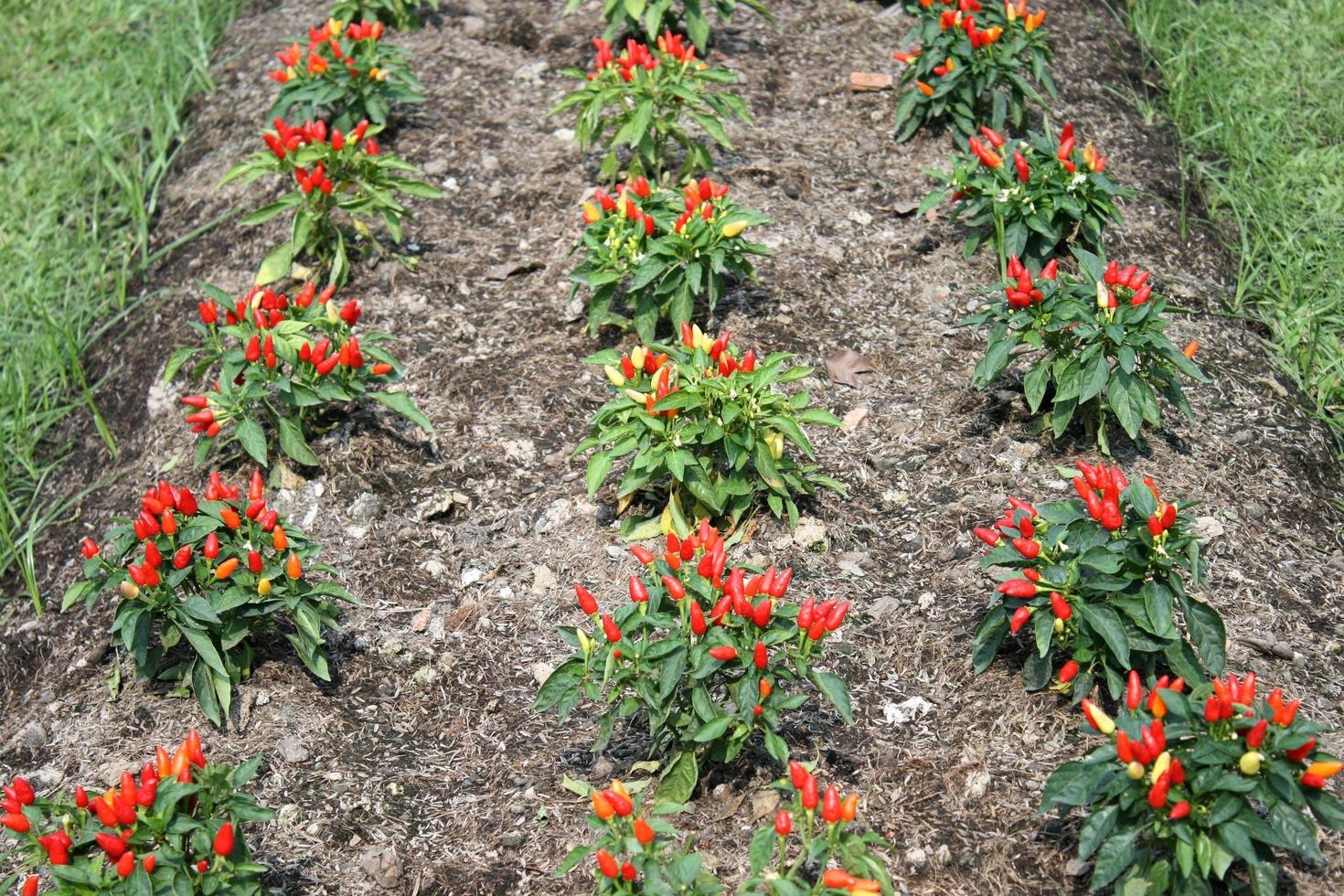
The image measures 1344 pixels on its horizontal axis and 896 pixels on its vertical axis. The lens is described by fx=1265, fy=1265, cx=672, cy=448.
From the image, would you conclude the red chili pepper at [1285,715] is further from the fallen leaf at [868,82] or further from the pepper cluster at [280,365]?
the fallen leaf at [868,82]

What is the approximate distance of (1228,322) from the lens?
4.96 meters

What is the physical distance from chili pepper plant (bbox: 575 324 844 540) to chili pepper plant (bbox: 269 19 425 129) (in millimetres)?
2165

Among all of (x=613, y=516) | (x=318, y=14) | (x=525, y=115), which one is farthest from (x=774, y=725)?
(x=318, y=14)

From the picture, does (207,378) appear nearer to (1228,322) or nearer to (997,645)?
(997,645)

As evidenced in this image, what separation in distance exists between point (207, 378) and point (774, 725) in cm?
292

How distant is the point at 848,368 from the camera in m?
4.65

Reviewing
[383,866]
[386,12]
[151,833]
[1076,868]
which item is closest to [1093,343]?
[1076,868]

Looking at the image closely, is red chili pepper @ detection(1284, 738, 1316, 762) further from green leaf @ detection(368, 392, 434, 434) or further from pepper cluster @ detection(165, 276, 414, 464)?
pepper cluster @ detection(165, 276, 414, 464)

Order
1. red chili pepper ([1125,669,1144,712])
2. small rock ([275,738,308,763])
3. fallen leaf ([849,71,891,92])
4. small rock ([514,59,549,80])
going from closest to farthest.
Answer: red chili pepper ([1125,669,1144,712])
small rock ([275,738,308,763])
fallen leaf ([849,71,891,92])
small rock ([514,59,549,80])

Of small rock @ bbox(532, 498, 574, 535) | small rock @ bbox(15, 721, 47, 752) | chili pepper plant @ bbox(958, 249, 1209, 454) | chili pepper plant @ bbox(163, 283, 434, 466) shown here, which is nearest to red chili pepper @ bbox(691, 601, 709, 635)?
small rock @ bbox(532, 498, 574, 535)

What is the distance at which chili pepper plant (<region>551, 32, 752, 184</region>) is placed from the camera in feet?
16.5

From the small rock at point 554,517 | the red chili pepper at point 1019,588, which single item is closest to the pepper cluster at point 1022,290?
the red chili pepper at point 1019,588

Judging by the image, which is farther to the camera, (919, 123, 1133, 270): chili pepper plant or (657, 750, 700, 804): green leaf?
(919, 123, 1133, 270): chili pepper plant

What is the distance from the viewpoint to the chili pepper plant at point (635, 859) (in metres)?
2.80
